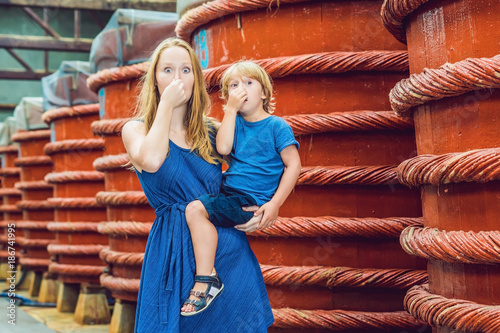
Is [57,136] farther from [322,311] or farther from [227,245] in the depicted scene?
[227,245]

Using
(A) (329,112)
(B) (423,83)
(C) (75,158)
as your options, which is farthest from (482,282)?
(C) (75,158)

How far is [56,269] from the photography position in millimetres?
4938

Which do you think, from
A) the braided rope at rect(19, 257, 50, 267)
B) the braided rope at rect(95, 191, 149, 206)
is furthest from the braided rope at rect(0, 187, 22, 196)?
the braided rope at rect(95, 191, 149, 206)

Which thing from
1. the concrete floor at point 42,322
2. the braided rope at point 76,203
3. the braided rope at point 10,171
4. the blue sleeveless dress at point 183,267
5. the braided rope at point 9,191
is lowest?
the concrete floor at point 42,322

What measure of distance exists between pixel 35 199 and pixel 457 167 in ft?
16.8

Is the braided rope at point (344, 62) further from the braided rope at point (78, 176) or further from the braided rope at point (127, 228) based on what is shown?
the braided rope at point (78, 176)

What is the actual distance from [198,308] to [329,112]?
1.26m

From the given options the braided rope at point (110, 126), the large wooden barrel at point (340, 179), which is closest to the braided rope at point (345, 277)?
the large wooden barrel at point (340, 179)

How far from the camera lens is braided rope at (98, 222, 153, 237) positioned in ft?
11.6

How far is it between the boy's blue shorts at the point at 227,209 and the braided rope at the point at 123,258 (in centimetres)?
191

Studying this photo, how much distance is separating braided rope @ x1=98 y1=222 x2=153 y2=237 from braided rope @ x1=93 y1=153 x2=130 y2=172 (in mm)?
338

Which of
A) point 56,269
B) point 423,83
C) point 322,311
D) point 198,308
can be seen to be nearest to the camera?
point 198,308

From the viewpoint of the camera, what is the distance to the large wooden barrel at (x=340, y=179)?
2562mm

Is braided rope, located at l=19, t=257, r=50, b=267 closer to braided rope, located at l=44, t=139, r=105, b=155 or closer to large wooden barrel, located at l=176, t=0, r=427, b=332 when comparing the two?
braided rope, located at l=44, t=139, r=105, b=155
